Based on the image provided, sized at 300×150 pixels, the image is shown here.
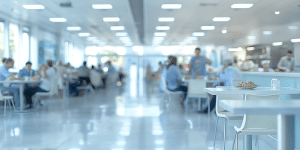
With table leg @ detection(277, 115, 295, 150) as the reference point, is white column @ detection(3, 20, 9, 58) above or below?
above

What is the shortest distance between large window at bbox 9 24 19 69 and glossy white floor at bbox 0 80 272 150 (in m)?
4.90

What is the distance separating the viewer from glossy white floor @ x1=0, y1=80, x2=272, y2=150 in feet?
12.8

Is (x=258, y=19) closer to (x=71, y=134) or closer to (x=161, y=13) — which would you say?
(x=161, y=13)

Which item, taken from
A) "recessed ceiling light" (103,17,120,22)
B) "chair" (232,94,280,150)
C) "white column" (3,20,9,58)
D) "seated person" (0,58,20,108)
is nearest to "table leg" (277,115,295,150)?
"chair" (232,94,280,150)

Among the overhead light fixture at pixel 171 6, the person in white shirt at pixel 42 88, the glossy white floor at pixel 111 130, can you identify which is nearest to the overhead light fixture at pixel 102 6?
the overhead light fixture at pixel 171 6

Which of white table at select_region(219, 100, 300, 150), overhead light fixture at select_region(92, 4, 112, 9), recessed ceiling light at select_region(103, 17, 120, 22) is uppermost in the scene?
overhead light fixture at select_region(92, 4, 112, 9)

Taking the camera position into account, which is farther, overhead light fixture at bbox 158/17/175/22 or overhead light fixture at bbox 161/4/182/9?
overhead light fixture at bbox 158/17/175/22

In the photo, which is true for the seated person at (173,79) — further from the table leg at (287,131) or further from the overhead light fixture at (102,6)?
the table leg at (287,131)

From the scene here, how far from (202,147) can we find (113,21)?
26.9ft

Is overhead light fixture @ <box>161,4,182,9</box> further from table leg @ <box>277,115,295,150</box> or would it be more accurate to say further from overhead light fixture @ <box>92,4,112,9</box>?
table leg @ <box>277,115,295,150</box>

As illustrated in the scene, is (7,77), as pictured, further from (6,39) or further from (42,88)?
(6,39)

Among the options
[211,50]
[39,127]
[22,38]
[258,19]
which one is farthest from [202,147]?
[211,50]

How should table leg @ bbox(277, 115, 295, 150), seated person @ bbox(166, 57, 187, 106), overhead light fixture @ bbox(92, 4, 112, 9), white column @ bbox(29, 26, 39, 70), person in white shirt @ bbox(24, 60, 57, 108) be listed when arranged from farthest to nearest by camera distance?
1. white column @ bbox(29, 26, 39, 70)
2. overhead light fixture @ bbox(92, 4, 112, 9)
3. person in white shirt @ bbox(24, 60, 57, 108)
4. seated person @ bbox(166, 57, 187, 106)
5. table leg @ bbox(277, 115, 295, 150)

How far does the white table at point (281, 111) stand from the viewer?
64.9 inches
